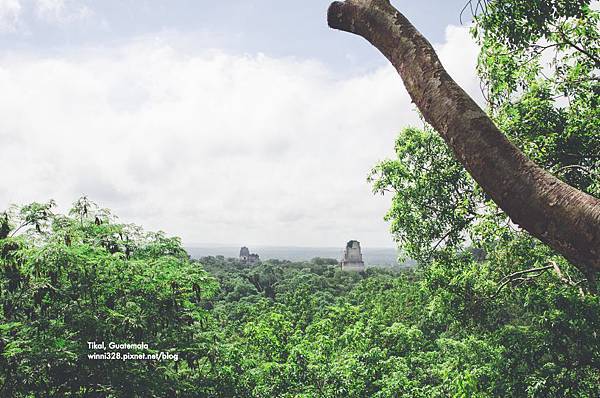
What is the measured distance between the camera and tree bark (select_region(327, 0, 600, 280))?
1473mm

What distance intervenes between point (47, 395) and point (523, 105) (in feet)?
29.0

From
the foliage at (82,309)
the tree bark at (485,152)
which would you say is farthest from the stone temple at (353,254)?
the tree bark at (485,152)

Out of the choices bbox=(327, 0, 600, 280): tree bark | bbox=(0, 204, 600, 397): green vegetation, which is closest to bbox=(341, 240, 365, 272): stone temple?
bbox=(0, 204, 600, 397): green vegetation

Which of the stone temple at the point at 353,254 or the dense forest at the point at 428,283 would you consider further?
the stone temple at the point at 353,254

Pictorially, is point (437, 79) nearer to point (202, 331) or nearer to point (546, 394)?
point (546, 394)

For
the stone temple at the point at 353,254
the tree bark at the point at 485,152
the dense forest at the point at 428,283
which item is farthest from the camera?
the stone temple at the point at 353,254

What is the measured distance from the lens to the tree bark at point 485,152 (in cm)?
147

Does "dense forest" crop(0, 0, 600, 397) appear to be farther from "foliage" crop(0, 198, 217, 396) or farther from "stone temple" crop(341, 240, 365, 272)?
"stone temple" crop(341, 240, 365, 272)

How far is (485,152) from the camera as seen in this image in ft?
5.48

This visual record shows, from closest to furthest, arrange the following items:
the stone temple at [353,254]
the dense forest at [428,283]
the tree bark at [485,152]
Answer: the tree bark at [485,152] → the dense forest at [428,283] → the stone temple at [353,254]

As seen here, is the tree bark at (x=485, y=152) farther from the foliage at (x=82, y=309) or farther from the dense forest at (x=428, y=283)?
the foliage at (x=82, y=309)

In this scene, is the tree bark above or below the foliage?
above

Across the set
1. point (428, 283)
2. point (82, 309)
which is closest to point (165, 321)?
point (82, 309)

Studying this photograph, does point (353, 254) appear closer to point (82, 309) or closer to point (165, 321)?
point (165, 321)
